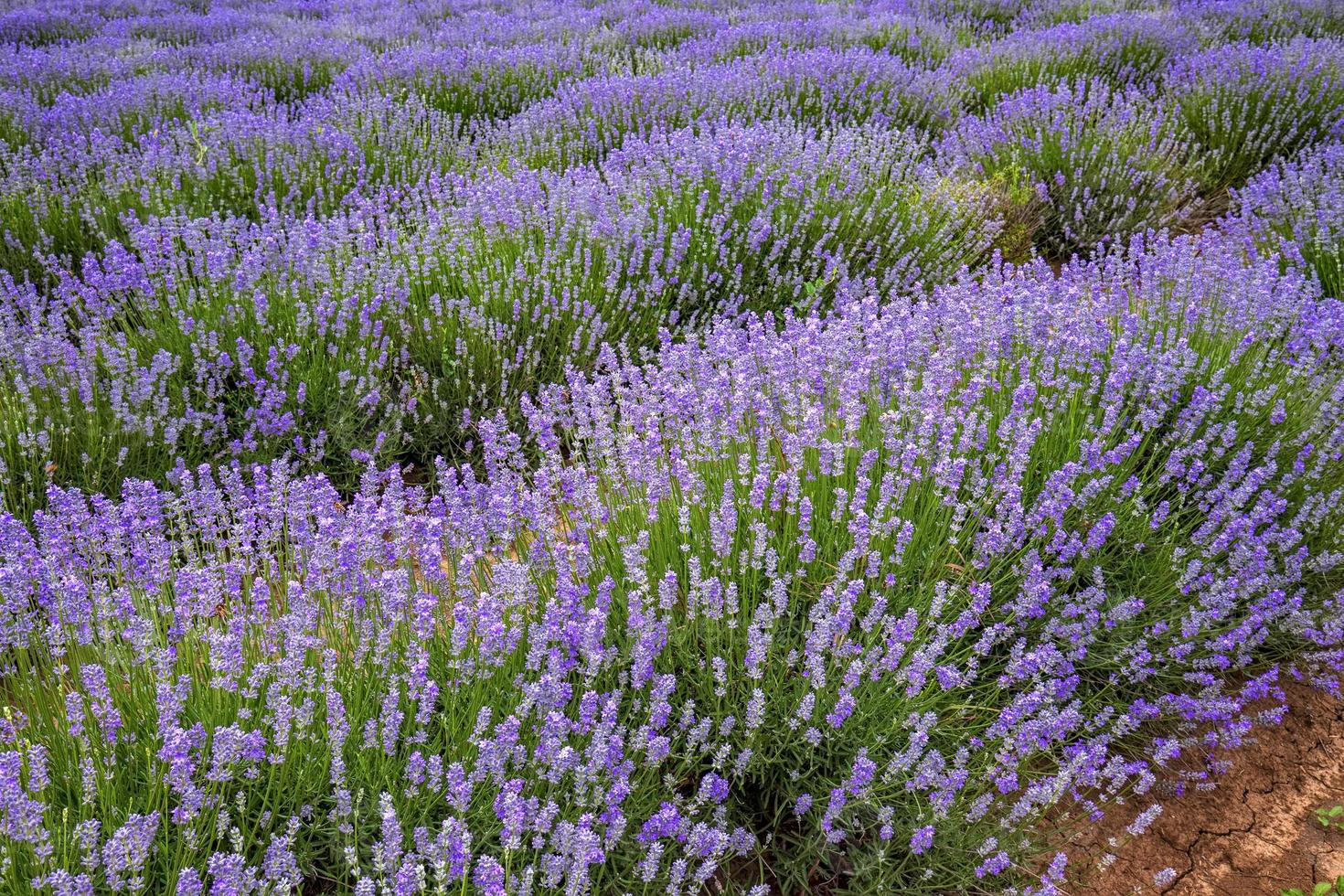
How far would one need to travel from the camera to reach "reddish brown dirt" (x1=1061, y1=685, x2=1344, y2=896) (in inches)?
78.6

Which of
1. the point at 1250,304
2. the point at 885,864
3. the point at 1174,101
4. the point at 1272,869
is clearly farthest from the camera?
the point at 1174,101

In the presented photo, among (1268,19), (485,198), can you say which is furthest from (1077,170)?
(1268,19)

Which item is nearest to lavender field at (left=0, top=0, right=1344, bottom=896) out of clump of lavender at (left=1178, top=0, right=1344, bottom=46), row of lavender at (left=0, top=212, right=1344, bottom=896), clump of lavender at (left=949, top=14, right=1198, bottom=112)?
row of lavender at (left=0, top=212, right=1344, bottom=896)

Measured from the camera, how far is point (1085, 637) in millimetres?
2115

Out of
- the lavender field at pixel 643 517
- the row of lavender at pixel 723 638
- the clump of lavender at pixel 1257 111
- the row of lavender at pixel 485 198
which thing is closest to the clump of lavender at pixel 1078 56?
the row of lavender at pixel 485 198

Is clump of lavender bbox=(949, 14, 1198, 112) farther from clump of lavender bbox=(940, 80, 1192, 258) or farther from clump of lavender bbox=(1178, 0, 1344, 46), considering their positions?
clump of lavender bbox=(940, 80, 1192, 258)

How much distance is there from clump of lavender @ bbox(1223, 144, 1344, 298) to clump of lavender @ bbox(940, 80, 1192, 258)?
1.46ft

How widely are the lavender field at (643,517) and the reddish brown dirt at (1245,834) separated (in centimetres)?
Result: 7

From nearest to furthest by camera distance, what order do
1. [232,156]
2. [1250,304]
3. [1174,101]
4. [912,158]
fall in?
[1250,304] < [232,156] < [912,158] < [1174,101]

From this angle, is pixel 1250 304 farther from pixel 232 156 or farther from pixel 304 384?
pixel 232 156

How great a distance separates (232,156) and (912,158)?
12.5ft

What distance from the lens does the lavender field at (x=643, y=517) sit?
5.16 feet

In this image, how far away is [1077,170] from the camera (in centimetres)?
512

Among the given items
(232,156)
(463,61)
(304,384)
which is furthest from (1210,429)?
(463,61)
